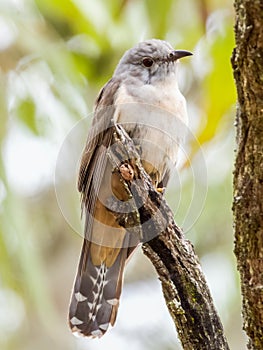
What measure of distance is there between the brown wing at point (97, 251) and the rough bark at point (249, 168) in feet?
4.52

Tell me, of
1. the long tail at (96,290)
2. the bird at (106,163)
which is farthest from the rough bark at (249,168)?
the long tail at (96,290)

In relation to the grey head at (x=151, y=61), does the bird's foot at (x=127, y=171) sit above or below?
below

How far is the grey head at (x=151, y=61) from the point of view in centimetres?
381

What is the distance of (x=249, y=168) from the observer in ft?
6.93

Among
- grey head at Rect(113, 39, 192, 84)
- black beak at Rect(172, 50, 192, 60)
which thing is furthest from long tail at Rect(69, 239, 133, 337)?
black beak at Rect(172, 50, 192, 60)

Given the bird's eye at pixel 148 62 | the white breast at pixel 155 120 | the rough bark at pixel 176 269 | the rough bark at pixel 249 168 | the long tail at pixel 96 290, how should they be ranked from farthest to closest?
the bird's eye at pixel 148 62 → the long tail at pixel 96 290 → the white breast at pixel 155 120 → the rough bark at pixel 176 269 → the rough bark at pixel 249 168

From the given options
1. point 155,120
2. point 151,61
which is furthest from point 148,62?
point 155,120

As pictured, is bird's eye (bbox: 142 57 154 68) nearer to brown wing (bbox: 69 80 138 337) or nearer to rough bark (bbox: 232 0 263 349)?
brown wing (bbox: 69 80 138 337)

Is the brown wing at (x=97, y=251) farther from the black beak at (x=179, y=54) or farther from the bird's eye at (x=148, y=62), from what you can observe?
the black beak at (x=179, y=54)

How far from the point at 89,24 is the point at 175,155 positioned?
0.76m

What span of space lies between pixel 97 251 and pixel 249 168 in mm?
1756

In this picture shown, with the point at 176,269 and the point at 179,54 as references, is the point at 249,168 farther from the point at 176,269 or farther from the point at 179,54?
the point at 179,54

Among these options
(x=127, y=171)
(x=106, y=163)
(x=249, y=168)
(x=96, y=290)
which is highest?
(x=106, y=163)

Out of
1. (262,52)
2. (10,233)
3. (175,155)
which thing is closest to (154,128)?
(175,155)
